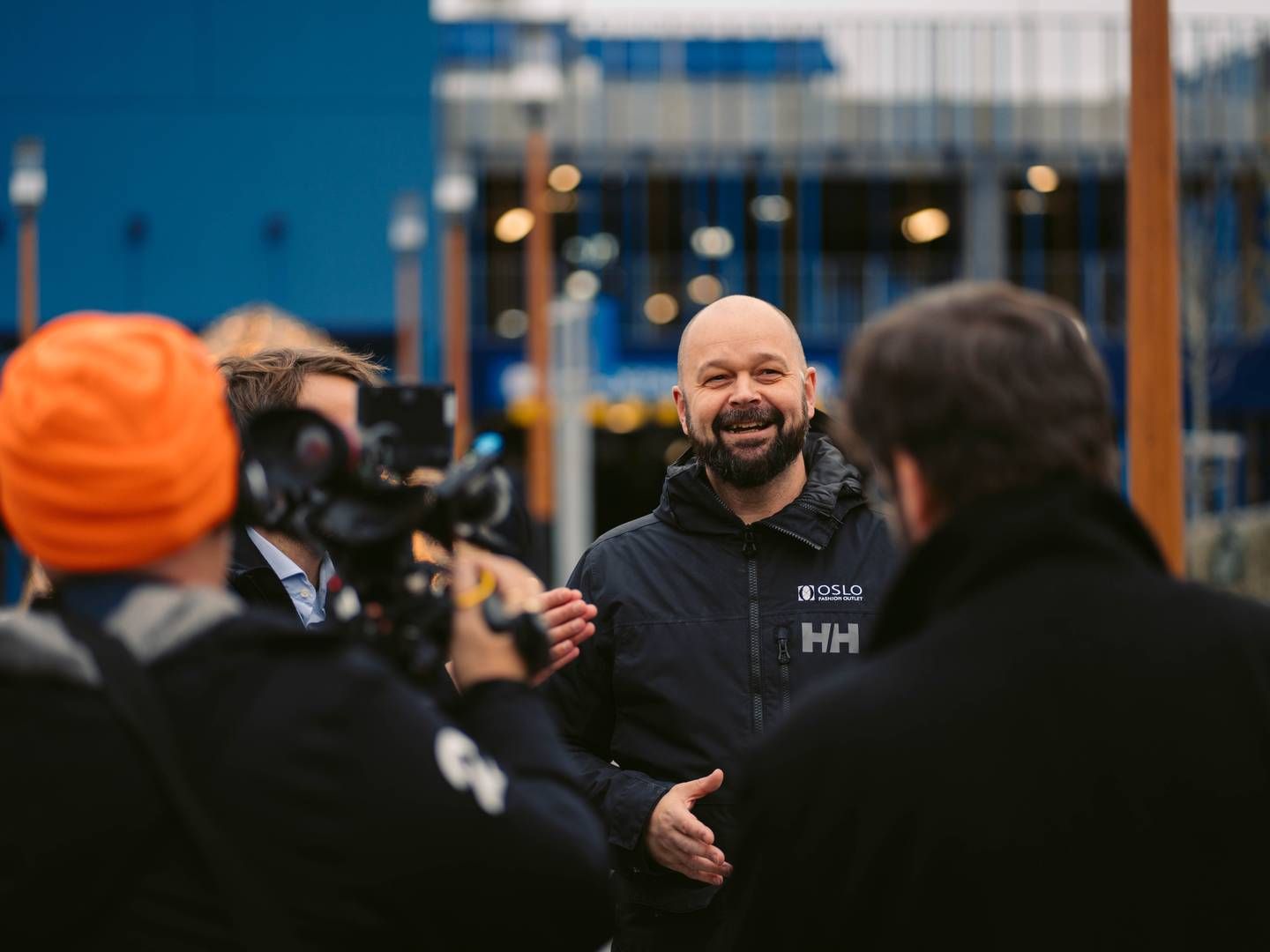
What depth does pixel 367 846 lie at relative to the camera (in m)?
2.06

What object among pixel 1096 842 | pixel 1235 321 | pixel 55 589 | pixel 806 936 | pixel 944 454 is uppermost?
pixel 1235 321

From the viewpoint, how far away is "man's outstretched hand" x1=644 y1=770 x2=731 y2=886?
375 centimetres

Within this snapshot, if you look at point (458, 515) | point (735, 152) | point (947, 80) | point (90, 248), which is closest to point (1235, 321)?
point (947, 80)

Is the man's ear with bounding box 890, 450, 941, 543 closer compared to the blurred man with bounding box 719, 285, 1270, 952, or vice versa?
the blurred man with bounding box 719, 285, 1270, 952

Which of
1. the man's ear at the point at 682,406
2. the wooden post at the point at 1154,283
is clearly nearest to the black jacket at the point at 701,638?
the man's ear at the point at 682,406

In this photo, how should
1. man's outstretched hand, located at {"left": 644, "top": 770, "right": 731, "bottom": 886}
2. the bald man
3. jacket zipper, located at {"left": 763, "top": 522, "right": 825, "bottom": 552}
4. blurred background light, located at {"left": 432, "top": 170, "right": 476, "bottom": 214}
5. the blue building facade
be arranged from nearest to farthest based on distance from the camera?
man's outstretched hand, located at {"left": 644, "top": 770, "right": 731, "bottom": 886} < the bald man < jacket zipper, located at {"left": 763, "top": 522, "right": 825, "bottom": 552} < blurred background light, located at {"left": 432, "top": 170, "right": 476, "bottom": 214} < the blue building facade

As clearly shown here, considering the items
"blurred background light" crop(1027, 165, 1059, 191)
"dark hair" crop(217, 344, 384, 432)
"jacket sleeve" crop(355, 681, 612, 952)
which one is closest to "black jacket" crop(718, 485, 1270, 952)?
"jacket sleeve" crop(355, 681, 612, 952)

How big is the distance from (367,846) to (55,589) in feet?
1.93

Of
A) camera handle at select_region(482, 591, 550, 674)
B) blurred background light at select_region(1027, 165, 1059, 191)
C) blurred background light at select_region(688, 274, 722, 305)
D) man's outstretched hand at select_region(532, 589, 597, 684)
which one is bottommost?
man's outstretched hand at select_region(532, 589, 597, 684)

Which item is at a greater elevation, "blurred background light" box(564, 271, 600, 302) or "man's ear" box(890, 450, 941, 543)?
"blurred background light" box(564, 271, 600, 302)

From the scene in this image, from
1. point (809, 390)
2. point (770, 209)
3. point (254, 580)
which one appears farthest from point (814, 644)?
point (770, 209)

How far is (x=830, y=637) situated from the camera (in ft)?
13.0

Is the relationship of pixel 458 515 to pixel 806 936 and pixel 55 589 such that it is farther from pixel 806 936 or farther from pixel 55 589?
pixel 806 936

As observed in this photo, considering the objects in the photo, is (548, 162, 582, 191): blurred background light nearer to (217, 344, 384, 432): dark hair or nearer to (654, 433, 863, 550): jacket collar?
(654, 433, 863, 550): jacket collar
